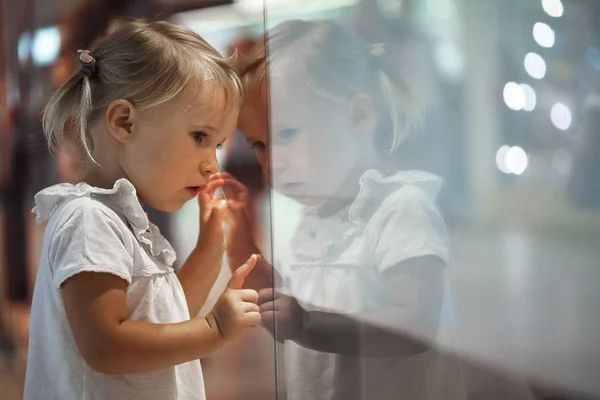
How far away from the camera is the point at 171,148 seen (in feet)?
2.64

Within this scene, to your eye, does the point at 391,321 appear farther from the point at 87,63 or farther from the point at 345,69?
the point at 87,63

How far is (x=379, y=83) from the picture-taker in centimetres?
75

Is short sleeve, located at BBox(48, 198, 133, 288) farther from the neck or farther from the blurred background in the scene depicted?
the blurred background

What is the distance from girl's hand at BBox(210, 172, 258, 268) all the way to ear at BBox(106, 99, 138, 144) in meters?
0.12

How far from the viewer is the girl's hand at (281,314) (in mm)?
769

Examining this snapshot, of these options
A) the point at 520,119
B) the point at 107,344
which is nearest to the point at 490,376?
the point at 520,119

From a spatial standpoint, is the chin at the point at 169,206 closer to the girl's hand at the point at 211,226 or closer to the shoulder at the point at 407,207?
the girl's hand at the point at 211,226

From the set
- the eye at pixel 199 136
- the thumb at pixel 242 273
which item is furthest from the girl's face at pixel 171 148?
the thumb at pixel 242 273

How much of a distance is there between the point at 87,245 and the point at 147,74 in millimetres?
197

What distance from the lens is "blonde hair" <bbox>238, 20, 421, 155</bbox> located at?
0.75 metres

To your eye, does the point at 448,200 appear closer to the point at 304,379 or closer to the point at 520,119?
the point at 520,119

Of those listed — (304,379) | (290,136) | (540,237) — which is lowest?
(304,379)

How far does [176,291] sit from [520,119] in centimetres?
41

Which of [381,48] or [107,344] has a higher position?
[381,48]
